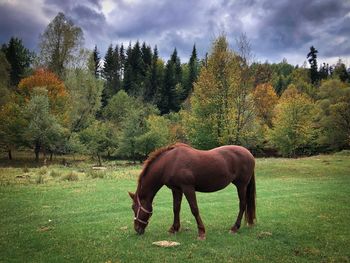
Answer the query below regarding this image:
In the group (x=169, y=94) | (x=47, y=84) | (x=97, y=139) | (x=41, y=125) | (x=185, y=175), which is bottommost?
(x=185, y=175)

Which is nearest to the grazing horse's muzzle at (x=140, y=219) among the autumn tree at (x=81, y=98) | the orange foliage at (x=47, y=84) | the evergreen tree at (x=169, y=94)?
the autumn tree at (x=81, y=98)

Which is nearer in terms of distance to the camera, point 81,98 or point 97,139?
point 97,139

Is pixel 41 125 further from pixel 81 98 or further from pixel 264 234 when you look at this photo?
pixel 264 234

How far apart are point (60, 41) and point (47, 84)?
7.73 m

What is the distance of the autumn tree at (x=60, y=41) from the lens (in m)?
55.7

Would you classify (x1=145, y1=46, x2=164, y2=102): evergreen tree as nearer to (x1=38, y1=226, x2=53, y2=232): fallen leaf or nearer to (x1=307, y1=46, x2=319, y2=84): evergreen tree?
(x1=307, y1=46, x2=319, y2=84): evergreen tree

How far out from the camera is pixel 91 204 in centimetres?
1711

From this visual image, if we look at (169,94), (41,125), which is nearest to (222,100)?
(41,125)

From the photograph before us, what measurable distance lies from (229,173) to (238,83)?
23.5 meters

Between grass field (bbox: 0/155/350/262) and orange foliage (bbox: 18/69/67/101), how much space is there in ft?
109

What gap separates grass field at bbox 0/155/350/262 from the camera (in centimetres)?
918

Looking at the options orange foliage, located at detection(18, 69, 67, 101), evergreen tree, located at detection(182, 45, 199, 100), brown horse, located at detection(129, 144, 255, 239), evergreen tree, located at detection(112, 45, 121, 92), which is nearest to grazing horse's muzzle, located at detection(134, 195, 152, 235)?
brown horse, located at detection(129, 144, 255, 239)

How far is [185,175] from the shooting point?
34.1 feet

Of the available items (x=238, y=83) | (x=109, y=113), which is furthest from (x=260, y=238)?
(x=109, y=113)
